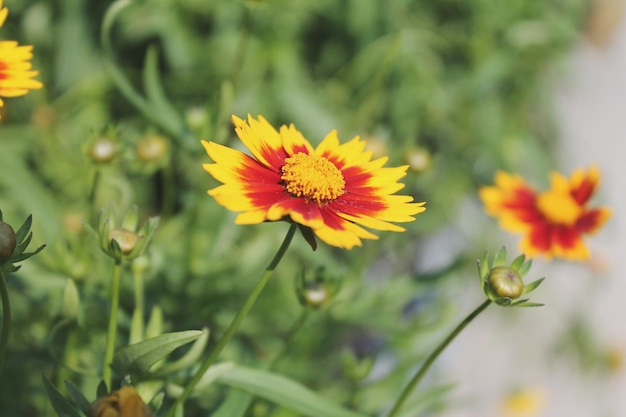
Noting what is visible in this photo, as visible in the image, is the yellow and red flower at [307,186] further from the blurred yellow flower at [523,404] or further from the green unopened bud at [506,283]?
the blurred yellow flower at [523,404]

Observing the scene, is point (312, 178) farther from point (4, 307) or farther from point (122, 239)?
point (4, 307)

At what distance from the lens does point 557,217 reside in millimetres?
1190

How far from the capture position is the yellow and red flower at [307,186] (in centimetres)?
68

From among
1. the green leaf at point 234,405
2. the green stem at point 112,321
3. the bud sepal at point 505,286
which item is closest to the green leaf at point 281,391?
the green leaf at point 234,405

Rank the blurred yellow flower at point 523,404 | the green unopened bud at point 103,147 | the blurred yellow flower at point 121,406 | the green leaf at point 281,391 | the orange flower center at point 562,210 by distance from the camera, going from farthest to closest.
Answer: the blurred yellow flower at point 523,404 → the orange flower center at point 562,210 → the green unopened bud at point 103,147 → the green leaf at point 281,391 → the blurred yellow flower at point 121,406

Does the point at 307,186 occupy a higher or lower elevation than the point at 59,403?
higher

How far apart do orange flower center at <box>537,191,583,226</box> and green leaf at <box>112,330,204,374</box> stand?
0.66 m

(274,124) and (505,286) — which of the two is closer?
(505,286)

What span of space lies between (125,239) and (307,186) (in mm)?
176

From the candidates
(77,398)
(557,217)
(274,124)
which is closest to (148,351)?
(77,398)

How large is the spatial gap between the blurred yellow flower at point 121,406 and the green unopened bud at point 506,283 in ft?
1.07

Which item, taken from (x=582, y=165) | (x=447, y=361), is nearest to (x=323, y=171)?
(x=447, y=361)

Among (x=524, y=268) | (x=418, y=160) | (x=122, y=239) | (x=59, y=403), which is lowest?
(x=59, y=403)

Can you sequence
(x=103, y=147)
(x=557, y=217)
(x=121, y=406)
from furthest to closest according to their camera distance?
(x=557, y=217)
(x=103, y=147)
(x=121, y=406)
